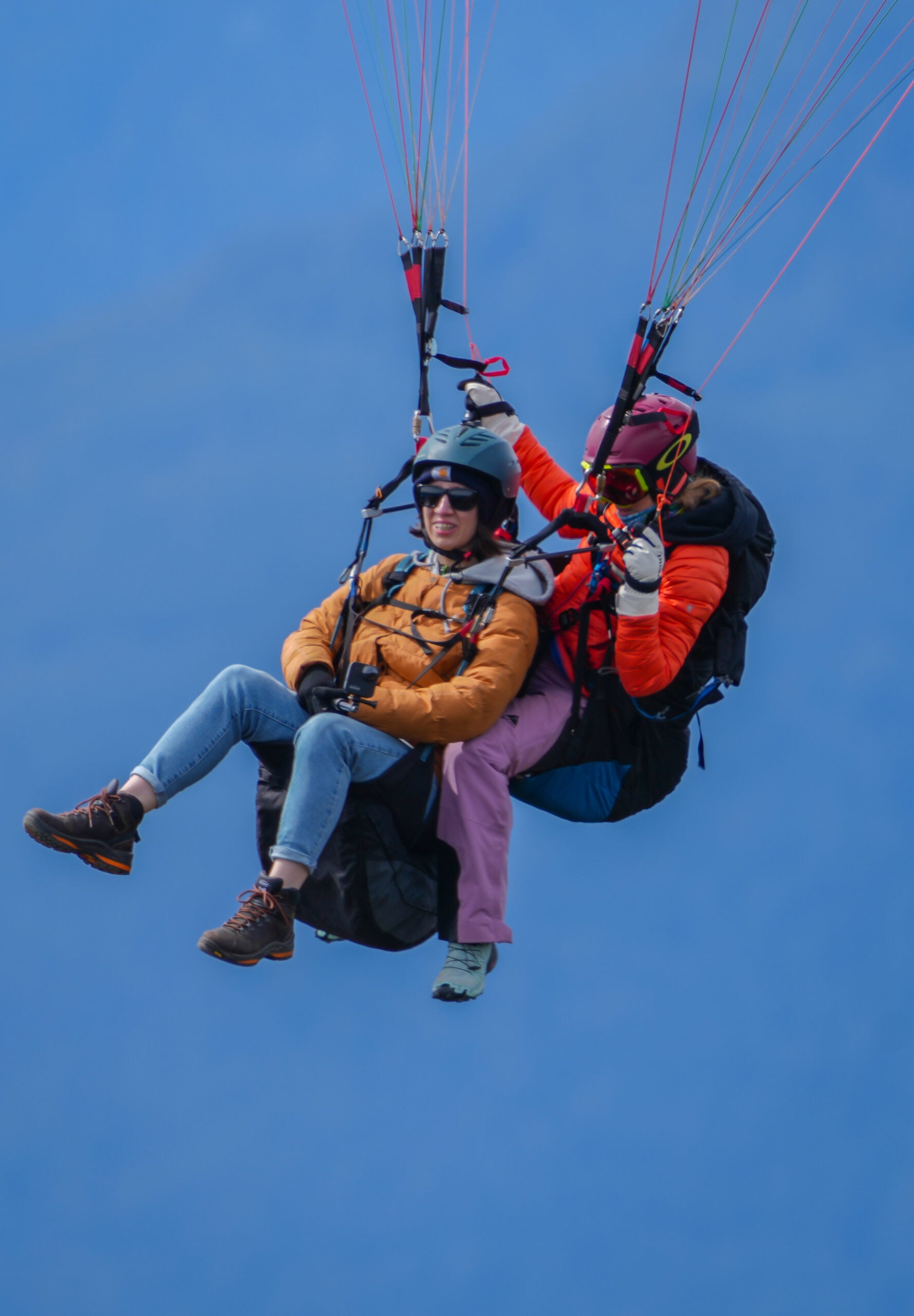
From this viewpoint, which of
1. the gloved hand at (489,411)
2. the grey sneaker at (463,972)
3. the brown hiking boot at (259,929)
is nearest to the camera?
the brown hiking boot at (259,929)

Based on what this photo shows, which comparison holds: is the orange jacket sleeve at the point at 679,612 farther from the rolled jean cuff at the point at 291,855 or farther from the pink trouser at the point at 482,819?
the rolled jean cuff at the point at 291,855

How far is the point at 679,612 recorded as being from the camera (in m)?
4.09

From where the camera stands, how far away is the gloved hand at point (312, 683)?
13.4 ft

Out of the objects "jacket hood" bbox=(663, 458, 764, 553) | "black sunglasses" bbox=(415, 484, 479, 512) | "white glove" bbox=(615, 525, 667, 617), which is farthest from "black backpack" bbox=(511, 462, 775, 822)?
"black sunglasses" bbox=(415, 484, 479, 512)

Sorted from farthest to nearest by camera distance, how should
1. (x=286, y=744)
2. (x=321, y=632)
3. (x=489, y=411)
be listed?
(x=489, y=411) < (x=321, y=632) < (x=286, y=744)

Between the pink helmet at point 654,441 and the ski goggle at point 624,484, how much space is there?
0.01 meters

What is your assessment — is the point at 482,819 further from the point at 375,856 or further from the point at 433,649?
the point at 433,649

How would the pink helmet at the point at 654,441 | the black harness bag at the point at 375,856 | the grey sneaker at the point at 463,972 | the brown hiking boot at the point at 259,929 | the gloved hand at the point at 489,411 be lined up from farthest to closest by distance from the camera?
the gloved hand at the point at 489,411
the pink helmet at the point at 654,441
the black harness bag at the point at 375,856
the grey sneaker at the point at 463,972
the brown hiking boot at the point at 259,929

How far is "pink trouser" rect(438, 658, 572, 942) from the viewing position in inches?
158

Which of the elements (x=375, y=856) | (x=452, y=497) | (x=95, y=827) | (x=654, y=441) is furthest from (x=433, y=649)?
(x=95, y=827)

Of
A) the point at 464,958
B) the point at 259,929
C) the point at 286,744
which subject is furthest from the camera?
the point at 286,744

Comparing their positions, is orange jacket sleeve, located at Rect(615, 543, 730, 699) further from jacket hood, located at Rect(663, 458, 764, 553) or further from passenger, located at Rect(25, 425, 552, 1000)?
passenger, located at Rect(25, 425, 552, 1000)

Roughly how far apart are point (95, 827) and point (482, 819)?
2.83 ft

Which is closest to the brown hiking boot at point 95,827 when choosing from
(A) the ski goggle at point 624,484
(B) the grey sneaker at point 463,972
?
(B) the grey sneaker at point 463,972
